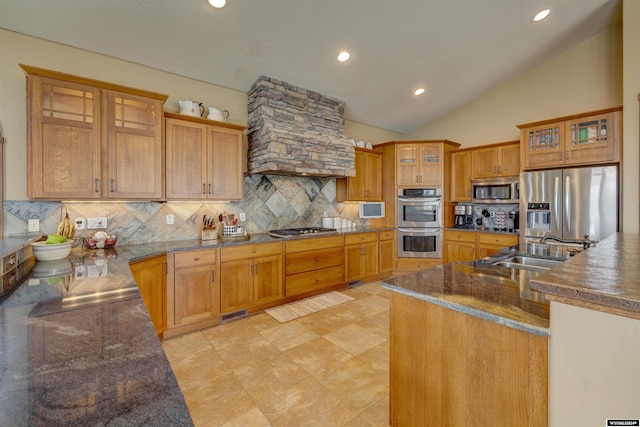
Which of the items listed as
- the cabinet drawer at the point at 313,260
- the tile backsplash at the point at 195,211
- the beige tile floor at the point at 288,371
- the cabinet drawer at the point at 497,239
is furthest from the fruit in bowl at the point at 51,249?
the cabinet drawer at the point at 497,239

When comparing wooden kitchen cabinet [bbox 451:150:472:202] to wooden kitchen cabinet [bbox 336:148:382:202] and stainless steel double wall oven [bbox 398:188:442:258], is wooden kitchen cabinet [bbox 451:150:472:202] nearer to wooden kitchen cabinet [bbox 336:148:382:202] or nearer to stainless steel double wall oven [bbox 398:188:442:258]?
stainless steel double wall oven [bbox 398:188:442:258]

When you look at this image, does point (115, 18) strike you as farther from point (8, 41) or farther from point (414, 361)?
point (414, 361)

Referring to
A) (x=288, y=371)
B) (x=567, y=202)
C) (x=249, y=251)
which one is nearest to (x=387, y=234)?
(x=567, y=202)

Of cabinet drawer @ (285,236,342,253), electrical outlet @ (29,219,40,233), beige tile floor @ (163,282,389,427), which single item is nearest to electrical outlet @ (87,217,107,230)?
electrical outlet @ (29,219,40,233)

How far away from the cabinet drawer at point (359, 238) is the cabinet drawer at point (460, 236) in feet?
4.36

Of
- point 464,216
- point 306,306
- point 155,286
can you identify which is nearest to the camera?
point 155,286

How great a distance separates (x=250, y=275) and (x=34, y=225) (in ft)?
6.61

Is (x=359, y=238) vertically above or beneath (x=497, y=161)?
beneath

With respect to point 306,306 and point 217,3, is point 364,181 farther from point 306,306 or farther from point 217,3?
point 217,3

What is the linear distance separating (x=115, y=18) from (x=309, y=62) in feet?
6.39

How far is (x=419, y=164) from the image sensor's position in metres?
4.88

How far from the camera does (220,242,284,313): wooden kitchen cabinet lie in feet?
10.0

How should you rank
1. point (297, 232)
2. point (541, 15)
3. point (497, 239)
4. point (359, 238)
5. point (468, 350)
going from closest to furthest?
point (468, 350) → point (541, 15) → point (297, 232) → point (497, 239) → point (359, 238)

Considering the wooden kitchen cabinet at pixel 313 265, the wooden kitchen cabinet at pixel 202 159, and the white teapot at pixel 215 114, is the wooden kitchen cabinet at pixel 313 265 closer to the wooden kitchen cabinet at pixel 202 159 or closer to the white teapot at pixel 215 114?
the wooden kitchen cabinet at pixel 202 159
